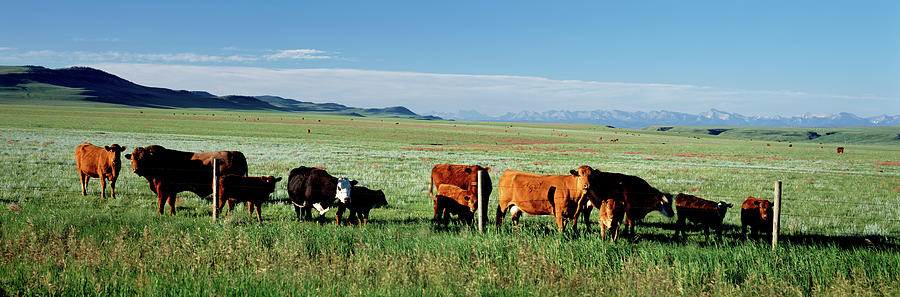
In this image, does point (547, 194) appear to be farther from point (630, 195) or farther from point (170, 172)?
point (170, 172)

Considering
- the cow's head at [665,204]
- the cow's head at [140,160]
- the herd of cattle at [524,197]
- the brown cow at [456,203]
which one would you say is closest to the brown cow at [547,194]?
the herd of cattle at [524,197]

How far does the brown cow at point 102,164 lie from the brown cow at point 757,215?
16.4 metres

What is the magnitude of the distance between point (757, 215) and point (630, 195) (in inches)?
112

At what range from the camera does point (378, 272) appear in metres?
6.85

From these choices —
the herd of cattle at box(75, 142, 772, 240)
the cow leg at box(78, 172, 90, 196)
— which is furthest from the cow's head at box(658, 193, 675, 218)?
the cow leg at box(78, 172, 90, 196)

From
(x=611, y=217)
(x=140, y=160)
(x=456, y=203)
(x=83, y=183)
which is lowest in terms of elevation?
(x=83, y=183)

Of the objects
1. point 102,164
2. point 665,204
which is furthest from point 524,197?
point 102,164

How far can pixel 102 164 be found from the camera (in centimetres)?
1522

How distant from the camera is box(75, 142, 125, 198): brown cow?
1499 centimetres

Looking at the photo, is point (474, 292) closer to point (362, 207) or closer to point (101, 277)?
point (101, 277)

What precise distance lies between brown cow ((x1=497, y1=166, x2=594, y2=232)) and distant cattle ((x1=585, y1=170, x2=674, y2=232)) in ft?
1.08

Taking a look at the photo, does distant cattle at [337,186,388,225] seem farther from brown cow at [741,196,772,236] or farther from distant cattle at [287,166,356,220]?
brown cow at [741,196,772,236]

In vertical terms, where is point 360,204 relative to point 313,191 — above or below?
below

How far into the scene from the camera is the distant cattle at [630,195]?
1082 centimetres
